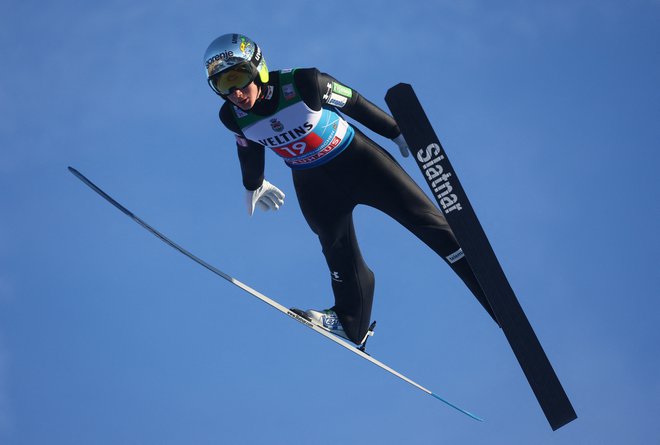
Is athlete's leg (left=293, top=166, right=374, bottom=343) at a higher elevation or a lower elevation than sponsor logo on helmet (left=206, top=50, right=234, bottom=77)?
lower

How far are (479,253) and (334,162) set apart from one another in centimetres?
140

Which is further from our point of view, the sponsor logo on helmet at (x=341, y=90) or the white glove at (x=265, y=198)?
the white glove at (x=265, y=198)

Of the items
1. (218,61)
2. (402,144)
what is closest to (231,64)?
(218,61)

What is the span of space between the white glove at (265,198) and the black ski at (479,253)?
1.54 metres

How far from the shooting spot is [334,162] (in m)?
8.89

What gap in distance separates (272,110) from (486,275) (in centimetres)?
210

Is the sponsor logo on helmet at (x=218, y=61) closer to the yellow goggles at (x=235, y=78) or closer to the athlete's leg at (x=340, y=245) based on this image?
the yellow goggles at (x=235, y=78)

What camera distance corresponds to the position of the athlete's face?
8.38 m

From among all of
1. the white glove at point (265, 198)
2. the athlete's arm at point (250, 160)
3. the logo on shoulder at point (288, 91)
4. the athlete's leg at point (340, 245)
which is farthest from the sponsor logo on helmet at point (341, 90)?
the white glove at point (265, 198)

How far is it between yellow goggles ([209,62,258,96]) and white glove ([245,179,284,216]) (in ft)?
Result: 4.41

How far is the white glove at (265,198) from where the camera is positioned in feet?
31.2

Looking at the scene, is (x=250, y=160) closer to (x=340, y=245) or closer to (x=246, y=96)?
(x=246, y=96)

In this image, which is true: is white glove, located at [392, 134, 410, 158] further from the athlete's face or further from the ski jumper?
the athlete's face

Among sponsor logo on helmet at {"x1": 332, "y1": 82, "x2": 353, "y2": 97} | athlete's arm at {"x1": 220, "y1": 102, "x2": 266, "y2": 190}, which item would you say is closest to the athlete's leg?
athlete's arm at {"x1": 220, "y1": 102, "x2": 266, "y2": 190}
